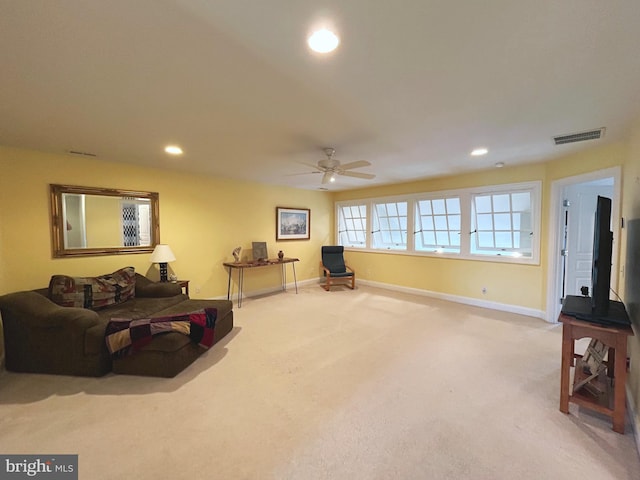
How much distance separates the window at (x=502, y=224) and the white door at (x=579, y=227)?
17.5 inches

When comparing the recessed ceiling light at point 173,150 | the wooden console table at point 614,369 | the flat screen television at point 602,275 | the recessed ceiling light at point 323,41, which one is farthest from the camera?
the recessed ceiling light at point 173,150

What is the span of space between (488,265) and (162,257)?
5347mm

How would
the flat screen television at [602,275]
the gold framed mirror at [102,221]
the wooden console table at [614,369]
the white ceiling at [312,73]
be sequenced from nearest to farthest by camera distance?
the white ceiling at [312,73] → the wooden console table at [614,369] → the flat screen television at [602,275] → the gold framed mirror at [102,221]

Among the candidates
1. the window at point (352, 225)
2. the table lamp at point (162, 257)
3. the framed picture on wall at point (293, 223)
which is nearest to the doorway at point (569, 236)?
the window at point (352, 225)

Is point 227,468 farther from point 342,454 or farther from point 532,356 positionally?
point 532,356

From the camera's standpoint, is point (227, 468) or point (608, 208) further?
point (608, 208)

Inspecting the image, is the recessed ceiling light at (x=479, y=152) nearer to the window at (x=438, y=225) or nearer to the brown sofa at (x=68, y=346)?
the window at (x=438, y=225)

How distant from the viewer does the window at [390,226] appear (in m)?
5.82

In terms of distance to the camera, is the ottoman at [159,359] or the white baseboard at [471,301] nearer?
the ottoman at [159,359]

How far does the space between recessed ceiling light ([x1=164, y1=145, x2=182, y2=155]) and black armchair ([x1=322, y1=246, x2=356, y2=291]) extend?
375 centimetres

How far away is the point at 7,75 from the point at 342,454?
3143mm

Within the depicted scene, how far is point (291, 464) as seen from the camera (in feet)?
4.95

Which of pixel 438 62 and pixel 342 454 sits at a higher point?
pixel 438 62

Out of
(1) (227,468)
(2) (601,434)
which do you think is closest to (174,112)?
(1) (227,468)
